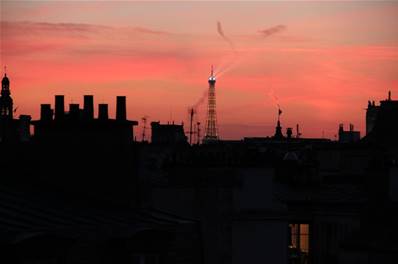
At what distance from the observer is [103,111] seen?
94.8ft

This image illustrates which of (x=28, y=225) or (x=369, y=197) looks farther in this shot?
(x=369, y=197)

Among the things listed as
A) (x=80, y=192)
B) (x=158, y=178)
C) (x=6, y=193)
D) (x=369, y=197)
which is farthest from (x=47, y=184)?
(x=369, y=197)

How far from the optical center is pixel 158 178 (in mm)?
43438

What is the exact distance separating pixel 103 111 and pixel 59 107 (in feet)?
2.89

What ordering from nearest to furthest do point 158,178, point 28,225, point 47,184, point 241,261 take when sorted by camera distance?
point 28,225 → point 47,184 → point 241,261 → point 158,178

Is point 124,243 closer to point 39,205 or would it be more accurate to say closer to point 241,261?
point 39,205

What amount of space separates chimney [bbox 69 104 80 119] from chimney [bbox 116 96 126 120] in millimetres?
895

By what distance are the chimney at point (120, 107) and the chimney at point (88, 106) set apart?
0.56 metres

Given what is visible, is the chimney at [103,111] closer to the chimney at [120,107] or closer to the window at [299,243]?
the chimney at [120,107]

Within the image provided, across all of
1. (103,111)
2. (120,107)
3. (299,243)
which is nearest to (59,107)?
(103,111)

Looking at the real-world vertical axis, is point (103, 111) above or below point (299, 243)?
above

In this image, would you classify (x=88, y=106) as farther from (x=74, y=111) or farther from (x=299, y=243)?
(x=299, y=243)

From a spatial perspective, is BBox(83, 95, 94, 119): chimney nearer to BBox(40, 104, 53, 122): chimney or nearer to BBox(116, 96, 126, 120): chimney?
BBox(116, 96, 126, 120): chimney

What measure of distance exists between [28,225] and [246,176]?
1948 centimetres
